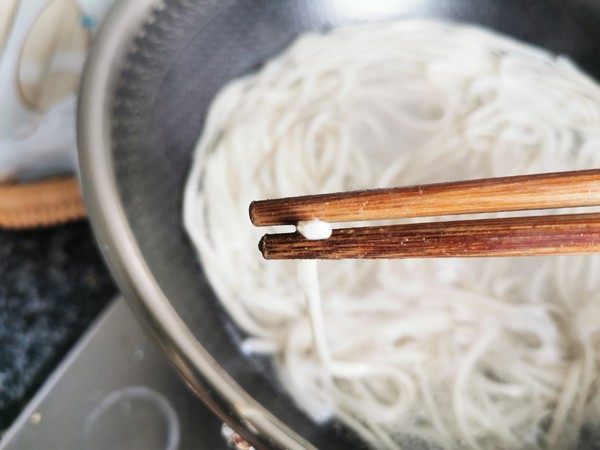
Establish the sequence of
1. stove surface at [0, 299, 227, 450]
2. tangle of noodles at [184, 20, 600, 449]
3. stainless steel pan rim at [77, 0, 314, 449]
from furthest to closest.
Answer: stove surface at [0, 299, 227, 450] → tangle of noodles at [184, 20, 600, 449] → stainless steel pan rim at [77, 0, 314, 449]

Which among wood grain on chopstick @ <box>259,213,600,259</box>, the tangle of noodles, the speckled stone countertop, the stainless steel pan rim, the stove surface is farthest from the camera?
the speckled stone countertop

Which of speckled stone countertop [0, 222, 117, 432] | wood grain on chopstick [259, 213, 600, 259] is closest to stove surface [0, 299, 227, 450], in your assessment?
speckled stone countertop [0, 222, 117, 432]

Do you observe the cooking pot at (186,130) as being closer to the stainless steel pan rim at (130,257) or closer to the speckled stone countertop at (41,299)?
the stainless steel pan rim at (130,257)

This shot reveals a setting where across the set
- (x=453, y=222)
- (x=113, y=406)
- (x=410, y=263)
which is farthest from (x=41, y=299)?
(x=453, y=222)

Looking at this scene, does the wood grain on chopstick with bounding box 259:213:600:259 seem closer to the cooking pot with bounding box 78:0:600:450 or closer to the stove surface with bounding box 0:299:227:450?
the cooking pot with bounding box 78:0:600:450

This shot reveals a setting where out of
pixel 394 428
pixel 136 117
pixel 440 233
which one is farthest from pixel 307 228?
pixel 136 117

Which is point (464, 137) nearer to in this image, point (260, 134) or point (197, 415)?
point (260, 134)

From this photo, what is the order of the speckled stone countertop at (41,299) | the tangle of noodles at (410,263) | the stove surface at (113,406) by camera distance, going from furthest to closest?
the speckled stone countertop at (41,299), the stove surface at (113,406), the tangle of noodles at (410,263)

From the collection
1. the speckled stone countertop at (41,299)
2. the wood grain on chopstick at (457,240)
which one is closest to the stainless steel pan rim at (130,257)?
the wood grain on chopstick at (457,240)
